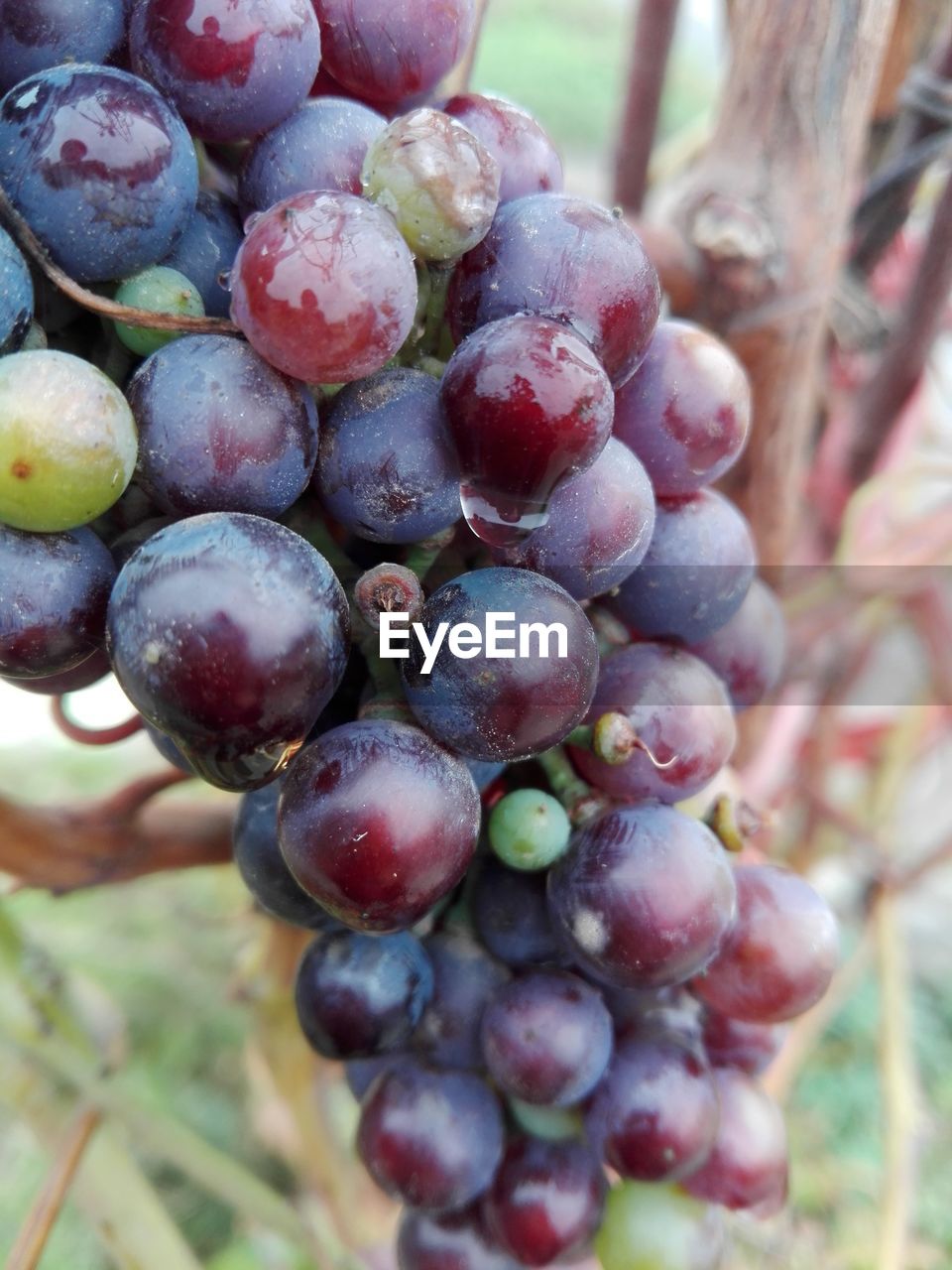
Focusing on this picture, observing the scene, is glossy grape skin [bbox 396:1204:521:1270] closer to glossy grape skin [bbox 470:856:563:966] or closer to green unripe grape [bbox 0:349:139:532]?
glossy grape skin [bbox 470:856:563:966]

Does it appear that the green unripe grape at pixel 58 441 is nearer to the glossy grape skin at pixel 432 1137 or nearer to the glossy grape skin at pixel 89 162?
the glossy grape skin at pixel 89 162

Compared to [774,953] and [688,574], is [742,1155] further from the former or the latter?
[688,574]

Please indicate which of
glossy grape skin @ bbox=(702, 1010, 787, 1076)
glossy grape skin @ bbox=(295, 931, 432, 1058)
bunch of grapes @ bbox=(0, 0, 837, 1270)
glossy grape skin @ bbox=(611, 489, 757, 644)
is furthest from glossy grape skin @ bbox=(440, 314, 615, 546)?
glossy grape skin @ bbox=(702, 1010, 787, 1076)

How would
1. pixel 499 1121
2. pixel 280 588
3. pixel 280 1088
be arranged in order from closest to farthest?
pixel 280 588 < pixel 499 1121 < pixel 280 1088

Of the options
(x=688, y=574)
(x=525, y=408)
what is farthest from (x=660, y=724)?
(x=525, y=408)

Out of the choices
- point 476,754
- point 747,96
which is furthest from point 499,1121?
point 747,96

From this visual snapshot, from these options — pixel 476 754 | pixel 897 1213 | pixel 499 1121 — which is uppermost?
pixel 476 754

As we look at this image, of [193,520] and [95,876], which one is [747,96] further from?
[95,876]
